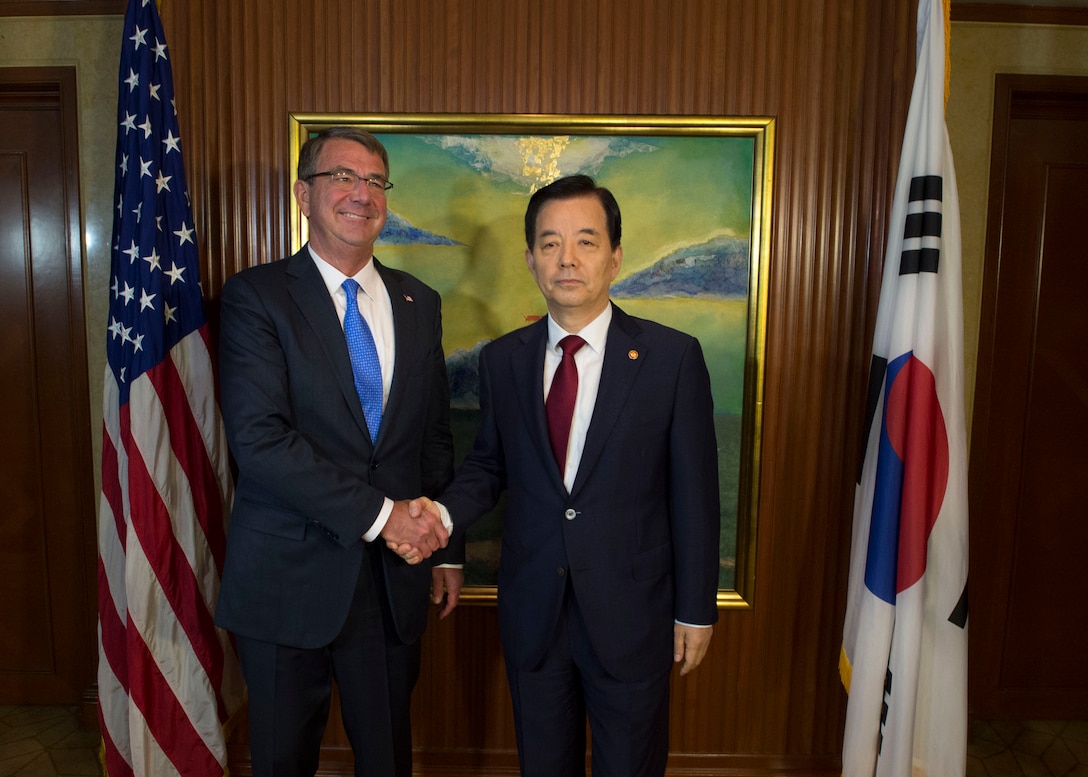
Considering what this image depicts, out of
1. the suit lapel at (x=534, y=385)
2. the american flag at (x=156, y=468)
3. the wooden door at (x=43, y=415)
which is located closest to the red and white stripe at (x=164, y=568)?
the american flag at (x=156, y=468)

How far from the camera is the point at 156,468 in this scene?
6.23 feet

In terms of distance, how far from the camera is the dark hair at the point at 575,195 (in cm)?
157

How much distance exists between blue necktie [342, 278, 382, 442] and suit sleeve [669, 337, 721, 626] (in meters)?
0.71

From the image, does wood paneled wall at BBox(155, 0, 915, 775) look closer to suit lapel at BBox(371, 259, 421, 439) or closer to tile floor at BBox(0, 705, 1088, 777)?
suit lapel at BBox(371, 259, 421, 439)

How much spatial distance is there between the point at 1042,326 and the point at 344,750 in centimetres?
293

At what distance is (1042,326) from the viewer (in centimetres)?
262

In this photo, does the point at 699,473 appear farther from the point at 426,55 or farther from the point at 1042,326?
the point at 1042,326

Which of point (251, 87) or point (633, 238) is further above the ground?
point (251, 87)

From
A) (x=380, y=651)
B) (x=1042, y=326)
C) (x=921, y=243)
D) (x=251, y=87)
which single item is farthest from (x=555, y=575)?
(x=1042, y=326)

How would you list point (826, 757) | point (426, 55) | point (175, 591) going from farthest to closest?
point (826, 757) → point (426, 55) → point (175, 591)

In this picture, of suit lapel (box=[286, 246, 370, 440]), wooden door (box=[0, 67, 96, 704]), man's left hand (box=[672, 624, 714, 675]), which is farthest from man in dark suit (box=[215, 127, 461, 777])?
wooden door (box=[0, 67, 96, 704])

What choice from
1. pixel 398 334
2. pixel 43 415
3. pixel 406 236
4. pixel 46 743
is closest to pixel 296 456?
pixel 398 334

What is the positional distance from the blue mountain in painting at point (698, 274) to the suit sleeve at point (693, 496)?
66cm

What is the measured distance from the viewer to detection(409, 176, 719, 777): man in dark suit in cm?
156
